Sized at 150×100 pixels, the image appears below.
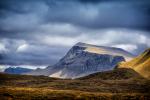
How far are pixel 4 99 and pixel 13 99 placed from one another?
26.6 ft

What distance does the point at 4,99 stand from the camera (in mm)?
190500

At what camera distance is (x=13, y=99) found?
19775 centimetres
